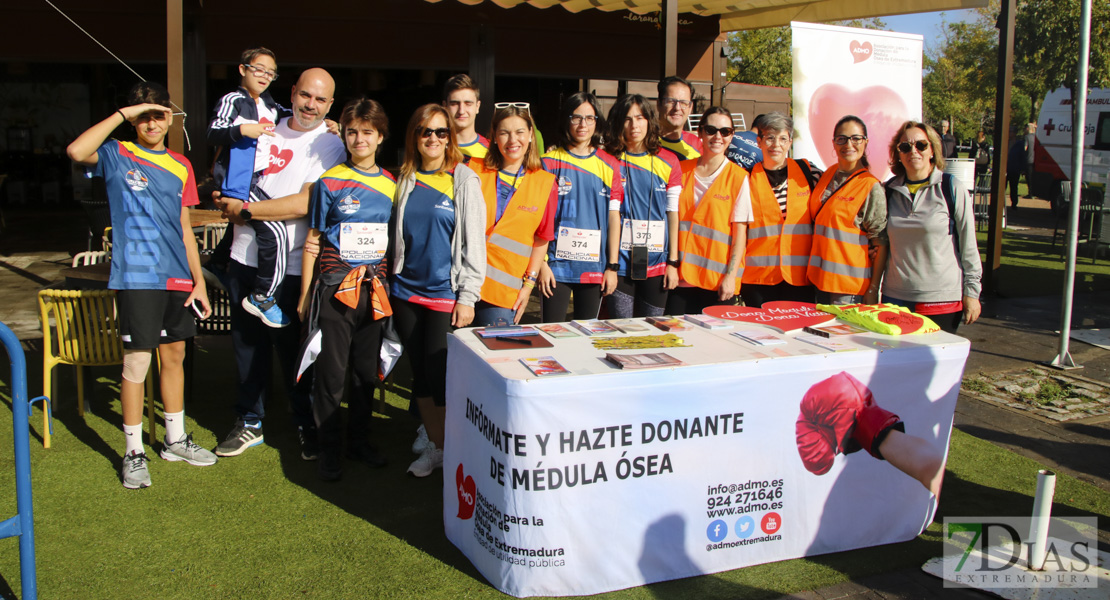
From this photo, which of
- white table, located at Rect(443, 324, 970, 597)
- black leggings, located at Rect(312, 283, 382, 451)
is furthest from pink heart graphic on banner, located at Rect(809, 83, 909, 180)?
black leggings, located at Rect(312, 283, 382, 451)

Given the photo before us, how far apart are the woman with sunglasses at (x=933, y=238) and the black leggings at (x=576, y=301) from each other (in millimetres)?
1509

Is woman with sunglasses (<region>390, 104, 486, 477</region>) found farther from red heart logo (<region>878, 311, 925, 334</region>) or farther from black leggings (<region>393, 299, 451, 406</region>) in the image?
red heart logo (<region>878, 311, 925, 334</region>)

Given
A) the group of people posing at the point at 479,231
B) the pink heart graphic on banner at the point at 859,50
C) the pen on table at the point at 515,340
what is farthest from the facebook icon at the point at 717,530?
the pink heart graphic on banner at the point at 859,50

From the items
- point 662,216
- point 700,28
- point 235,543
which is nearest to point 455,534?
point 235,543

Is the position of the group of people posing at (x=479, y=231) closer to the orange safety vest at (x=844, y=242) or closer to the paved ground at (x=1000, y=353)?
the orange safety vest at (x=844, y=242)

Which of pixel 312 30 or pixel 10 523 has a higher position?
pixel 312 30

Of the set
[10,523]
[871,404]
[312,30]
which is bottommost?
[10,523]

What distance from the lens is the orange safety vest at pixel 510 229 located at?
3861 millimetres

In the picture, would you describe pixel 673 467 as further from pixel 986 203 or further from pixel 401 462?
pixel 986 203

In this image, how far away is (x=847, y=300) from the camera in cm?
436

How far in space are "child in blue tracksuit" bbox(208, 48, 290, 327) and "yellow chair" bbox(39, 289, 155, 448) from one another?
84 centimetres

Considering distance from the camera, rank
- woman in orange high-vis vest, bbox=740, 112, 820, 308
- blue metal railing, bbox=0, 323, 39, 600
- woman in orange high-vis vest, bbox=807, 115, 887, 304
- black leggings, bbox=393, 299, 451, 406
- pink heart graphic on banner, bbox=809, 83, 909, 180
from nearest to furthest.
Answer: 1. blue metal railing, bbox=0, 323, 39, 600
2. black leggings, bbox=393, 299, 451, 406
3. woman in orange high-vis vest, bbox=807, 115, 887, 304
4. woman in orange high-vis vest, bbox=740, 112, 820, 308
5. pink heart graphic on banner, bbox=809, 83, 909, 180

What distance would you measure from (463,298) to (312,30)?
21.5 feet

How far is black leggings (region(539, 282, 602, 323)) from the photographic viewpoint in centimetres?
423
